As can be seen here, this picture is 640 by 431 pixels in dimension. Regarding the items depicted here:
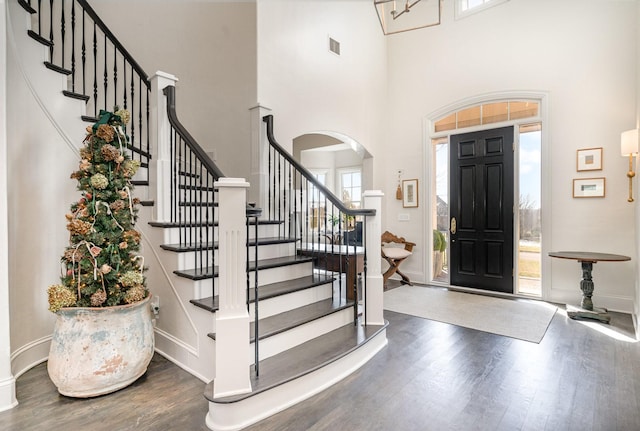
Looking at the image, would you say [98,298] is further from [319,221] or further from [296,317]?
[319,221]

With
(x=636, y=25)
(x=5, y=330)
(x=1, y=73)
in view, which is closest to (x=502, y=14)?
(x=636, y=25)

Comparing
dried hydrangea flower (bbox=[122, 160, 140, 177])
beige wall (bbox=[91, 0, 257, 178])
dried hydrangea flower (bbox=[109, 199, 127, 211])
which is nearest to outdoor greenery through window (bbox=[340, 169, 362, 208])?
beige wall (bbox=[91, 0, 257, 178])

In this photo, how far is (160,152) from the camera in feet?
9.55

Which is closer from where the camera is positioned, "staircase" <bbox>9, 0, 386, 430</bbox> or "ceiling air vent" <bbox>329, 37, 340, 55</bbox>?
"staircase" <bbox>9, 0, 386, 430</bbox>

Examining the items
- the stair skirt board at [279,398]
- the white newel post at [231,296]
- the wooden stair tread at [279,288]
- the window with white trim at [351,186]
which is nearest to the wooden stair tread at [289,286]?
the wooden stair tread at [279,288]

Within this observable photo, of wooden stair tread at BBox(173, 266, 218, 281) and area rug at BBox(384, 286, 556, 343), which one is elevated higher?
wooden stair tread at BBox(173, 266, 218, 281)

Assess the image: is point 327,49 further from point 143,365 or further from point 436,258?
point 143,365

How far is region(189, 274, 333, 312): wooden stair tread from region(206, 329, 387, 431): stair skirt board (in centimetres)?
56

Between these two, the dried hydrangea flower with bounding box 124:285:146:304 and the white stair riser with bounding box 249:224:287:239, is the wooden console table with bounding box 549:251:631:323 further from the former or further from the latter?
the dried hydrangea flower with bounding box 124:285:146:304

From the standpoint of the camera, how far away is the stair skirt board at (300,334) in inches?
90.6

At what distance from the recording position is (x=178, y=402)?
2094 mm

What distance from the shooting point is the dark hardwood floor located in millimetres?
1893

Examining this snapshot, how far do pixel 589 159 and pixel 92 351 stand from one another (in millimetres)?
5639

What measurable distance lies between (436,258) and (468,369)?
357 cm
